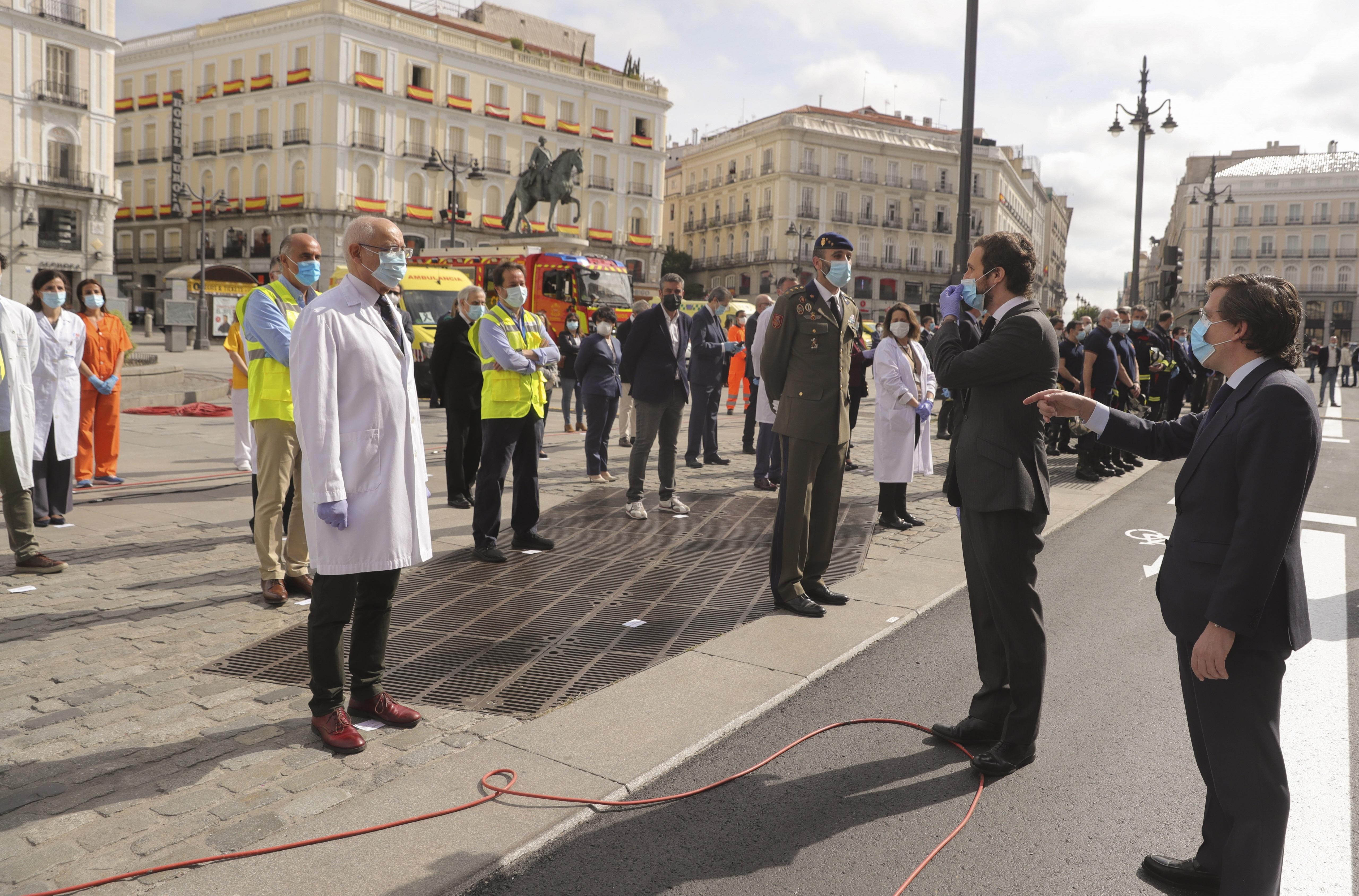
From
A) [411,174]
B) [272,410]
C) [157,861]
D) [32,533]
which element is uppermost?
[411,174]

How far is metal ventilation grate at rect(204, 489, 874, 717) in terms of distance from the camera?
4641mm

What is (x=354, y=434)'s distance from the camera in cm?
388

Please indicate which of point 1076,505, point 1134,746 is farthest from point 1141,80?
point 1134,746

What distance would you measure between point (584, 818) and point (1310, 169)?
107m

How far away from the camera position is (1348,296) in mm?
89875

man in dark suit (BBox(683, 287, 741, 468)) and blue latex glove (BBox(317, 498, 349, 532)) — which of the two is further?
man in dark suit (BBox(683, 287, 741, 468))

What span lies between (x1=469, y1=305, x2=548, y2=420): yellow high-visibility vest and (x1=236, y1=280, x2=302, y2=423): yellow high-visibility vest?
1.58 m

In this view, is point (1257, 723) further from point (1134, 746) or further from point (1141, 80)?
point (1141, 80)

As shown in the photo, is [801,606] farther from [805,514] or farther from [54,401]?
[54,401]

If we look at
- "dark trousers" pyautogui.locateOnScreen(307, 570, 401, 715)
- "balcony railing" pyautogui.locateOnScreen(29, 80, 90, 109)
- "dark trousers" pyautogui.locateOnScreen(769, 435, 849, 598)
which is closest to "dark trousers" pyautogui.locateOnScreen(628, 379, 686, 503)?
"dark trousers" pyautogui.locateOnScreen(769, 435, 849, 598)

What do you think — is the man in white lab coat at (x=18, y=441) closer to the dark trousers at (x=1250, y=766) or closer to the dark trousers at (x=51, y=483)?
the dark trousers at (x=51, y=483)

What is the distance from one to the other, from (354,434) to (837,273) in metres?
3.07

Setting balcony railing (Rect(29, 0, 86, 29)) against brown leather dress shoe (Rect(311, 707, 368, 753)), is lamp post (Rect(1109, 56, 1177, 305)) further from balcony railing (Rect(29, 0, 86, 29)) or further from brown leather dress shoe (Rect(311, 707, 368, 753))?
balcony railing (Rect(29, 0, 86, 29))

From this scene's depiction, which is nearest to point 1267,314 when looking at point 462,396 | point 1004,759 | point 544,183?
point 1004,759
